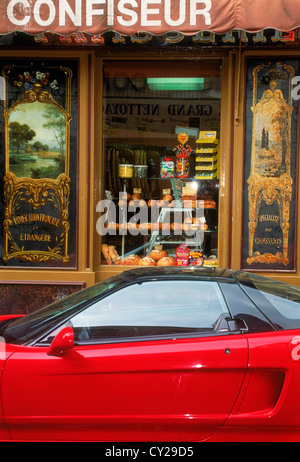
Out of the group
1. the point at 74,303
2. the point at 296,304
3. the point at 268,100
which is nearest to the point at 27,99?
the point at 268,100

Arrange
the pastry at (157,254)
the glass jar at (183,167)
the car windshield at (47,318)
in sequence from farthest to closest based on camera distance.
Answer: the glass jar at (183,167) < the pastry at (157,254) < the car windshield at (47,318)

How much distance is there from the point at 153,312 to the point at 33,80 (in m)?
4.72

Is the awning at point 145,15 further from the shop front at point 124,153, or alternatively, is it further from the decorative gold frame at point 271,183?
the decorative gold frame at point 271,183

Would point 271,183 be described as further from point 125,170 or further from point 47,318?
point 47,318

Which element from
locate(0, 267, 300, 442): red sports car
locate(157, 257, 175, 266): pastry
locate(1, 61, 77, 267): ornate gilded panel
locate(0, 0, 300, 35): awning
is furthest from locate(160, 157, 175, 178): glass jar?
locate(0, 267, 300, 442): red sports car

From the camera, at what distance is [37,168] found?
22.6ft

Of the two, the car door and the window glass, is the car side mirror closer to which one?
the car door

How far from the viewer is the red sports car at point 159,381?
9.44ft

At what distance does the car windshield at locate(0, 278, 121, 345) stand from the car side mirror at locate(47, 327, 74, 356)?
0.22 metres

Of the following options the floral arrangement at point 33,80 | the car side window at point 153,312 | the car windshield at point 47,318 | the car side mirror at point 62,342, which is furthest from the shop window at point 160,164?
the car side mirror at point 62,342

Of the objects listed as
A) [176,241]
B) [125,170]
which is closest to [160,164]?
[125,170]

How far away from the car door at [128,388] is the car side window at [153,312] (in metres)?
0.05

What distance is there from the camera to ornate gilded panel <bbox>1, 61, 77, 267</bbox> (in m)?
6.85

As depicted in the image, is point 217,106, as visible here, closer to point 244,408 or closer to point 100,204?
point 100,204
